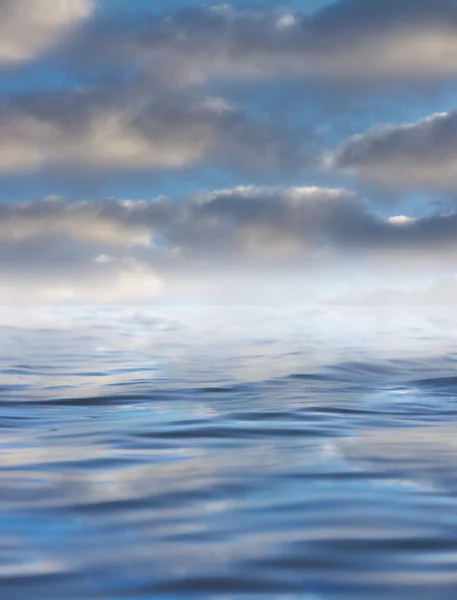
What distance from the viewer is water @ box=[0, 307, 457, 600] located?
8.79ft

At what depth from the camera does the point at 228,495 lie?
396 centimetres

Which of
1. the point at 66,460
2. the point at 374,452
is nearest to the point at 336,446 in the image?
the point at 374,452

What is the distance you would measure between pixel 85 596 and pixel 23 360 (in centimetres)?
1388

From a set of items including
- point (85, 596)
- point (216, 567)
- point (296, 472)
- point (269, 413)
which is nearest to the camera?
point (85, 596)

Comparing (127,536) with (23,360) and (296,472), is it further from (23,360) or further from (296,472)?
(23,360)

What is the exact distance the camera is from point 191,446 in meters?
5.62

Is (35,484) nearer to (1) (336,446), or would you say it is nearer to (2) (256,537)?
(2) (256,537)

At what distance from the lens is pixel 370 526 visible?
10.9 ft

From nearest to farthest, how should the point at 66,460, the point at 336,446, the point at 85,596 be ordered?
the point at 85,596, the point at 66,460, the point at 336,446

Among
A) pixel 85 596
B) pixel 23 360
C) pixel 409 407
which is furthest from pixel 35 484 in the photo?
pixel 23 360

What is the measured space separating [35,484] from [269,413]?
3.50 m

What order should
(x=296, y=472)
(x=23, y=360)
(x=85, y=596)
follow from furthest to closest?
1. (x=23, y=360)
2. (x=296, y=472)
3. (x=85, y=596)

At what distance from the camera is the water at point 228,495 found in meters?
2.68

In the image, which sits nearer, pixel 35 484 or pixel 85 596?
pixel 85 596
